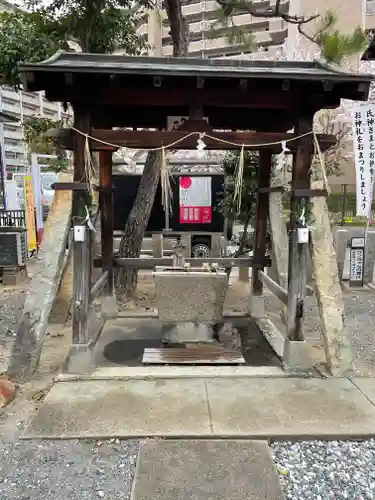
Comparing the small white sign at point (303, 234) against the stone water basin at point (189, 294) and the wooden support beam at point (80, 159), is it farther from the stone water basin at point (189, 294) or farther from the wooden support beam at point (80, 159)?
the wooden support beam at point (80, 159)

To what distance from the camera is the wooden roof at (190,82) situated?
388 cm


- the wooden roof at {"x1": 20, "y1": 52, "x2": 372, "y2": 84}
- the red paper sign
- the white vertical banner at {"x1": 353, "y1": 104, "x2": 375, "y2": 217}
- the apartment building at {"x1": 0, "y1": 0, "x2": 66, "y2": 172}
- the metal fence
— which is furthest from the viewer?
the apartment building at {"x1": 0, "y1": 0, "x2": 66, "y2": 172}

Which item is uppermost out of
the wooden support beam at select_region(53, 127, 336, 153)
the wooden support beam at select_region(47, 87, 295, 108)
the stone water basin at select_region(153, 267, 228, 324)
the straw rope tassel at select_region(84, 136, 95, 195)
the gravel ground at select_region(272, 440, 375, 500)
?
the wooden support beam at select_region(47, 87, 295, 108)

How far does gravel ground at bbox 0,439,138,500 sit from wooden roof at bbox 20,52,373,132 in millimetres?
3302

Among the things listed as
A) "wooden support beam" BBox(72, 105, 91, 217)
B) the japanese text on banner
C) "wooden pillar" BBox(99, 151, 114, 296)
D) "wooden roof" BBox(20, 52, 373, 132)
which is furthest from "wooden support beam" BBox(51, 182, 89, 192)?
the japanese text on banner

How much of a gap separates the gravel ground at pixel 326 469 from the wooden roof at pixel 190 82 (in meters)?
3.32

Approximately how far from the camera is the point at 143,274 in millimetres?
10641

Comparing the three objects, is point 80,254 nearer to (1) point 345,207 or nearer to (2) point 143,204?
(2) point 143,204

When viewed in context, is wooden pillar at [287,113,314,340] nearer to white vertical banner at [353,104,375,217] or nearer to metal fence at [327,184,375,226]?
white vertical banner at [353,104,375,217]

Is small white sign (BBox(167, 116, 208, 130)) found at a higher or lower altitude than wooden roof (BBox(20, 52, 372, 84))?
lower

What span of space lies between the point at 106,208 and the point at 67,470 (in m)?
3.79

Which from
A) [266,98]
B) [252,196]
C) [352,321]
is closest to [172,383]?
[266,98]

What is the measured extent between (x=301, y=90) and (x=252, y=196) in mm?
3692

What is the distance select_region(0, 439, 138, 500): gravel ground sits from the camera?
2713 millimetres
